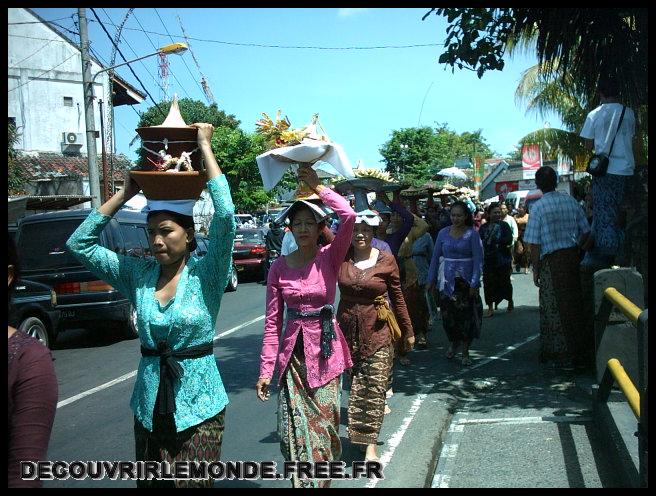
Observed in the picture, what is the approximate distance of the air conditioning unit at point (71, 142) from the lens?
107ft

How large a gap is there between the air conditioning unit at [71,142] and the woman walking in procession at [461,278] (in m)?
28.1

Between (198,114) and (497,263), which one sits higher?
(198,114)

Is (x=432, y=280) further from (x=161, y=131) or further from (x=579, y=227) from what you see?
(x=161, y=131)

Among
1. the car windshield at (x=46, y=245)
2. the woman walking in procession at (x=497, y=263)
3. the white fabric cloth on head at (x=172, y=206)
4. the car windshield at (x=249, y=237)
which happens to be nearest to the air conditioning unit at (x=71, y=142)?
the car windshield at (x=249, y=237)

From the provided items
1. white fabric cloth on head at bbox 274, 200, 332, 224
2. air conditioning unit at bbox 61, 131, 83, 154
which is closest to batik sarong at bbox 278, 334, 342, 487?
white fabric cloth on head at bbox 274, 200, 332, 224

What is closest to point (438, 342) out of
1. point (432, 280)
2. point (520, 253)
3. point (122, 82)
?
point (432, 280)

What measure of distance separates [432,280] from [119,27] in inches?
550

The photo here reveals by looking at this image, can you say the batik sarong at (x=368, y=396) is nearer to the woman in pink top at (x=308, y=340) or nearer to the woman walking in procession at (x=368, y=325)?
the woman walking in procession at (x=368, y=325)

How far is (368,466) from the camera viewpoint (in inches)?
197

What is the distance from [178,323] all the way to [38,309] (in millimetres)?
7513

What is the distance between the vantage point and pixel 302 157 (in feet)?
14.6

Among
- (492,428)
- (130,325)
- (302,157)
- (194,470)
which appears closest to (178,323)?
(194,470)

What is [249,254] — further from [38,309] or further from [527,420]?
[527,420]
